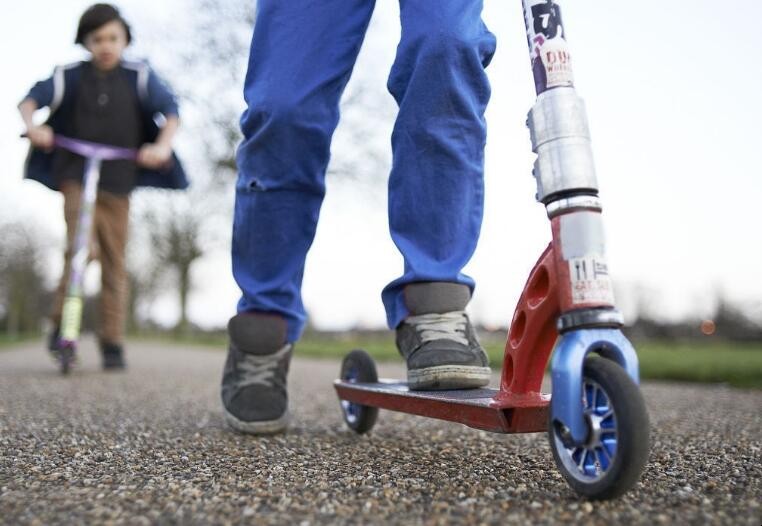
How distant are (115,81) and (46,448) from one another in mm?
→ 3854

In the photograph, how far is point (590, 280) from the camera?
1.14 m

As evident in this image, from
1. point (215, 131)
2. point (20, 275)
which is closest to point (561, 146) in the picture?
point (215, 131)

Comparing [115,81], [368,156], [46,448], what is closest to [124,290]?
[115,81]

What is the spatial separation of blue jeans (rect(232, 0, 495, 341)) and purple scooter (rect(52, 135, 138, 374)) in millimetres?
2969

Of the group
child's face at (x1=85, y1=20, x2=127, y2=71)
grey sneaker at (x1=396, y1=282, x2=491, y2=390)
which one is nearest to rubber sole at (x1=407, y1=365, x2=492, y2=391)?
grey sneaker at (x1=396, y1=282, x2=491, y2=390)

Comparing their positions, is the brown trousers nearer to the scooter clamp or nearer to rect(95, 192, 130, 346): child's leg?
rect(95, 192, 130, 346): child's leg

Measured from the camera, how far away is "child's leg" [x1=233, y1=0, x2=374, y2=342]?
6.20 feet

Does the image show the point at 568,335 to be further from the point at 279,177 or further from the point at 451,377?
the point at 279,177

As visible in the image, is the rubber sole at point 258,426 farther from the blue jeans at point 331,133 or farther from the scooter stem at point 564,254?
the scooter stem at point 564,254

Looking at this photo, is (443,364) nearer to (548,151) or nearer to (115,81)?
(548,151)

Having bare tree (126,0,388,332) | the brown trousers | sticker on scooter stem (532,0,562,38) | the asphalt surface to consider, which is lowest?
the asphalt surface

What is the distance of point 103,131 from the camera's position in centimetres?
489

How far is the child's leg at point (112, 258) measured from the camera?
496cm

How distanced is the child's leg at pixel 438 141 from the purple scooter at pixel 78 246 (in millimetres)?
3427
